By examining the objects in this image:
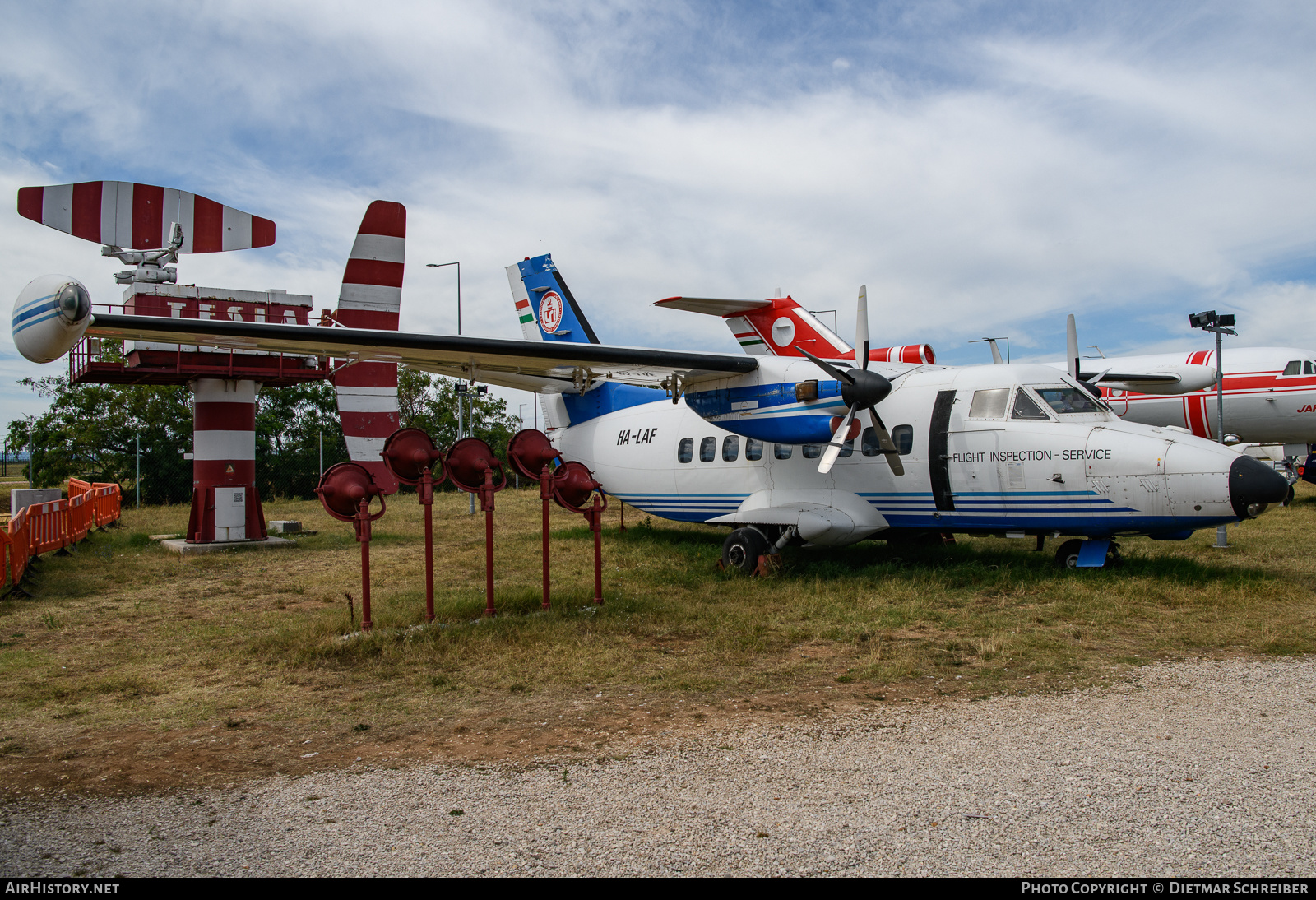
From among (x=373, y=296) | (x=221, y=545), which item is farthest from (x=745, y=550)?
(x=221, y=545)

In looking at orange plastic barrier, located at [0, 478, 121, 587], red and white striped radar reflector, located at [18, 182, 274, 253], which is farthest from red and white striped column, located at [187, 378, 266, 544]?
red and white striped radar reflector, located at [18, 182, 274, 253]

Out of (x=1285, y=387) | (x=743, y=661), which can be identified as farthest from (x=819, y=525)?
(x=1285, y=387)

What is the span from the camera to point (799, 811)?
428 cm

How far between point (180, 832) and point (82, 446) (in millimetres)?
39652

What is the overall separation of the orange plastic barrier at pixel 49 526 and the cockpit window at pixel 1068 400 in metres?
14.9

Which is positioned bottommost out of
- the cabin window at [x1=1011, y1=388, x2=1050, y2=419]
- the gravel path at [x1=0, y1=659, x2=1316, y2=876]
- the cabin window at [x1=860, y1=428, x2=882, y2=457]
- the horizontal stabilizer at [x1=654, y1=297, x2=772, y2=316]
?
the gravel path at [x1=0, y1=659, x2=1316, y2=876]

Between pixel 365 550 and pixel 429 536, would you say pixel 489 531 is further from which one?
pixel 365 550

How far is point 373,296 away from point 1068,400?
39.8 ft

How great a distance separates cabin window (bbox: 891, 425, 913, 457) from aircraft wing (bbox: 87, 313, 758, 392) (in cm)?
231

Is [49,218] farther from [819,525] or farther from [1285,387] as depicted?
[1285,387]

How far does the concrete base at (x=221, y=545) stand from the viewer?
16.4m

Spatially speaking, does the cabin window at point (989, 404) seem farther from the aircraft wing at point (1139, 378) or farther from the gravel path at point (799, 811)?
the aircraft wing at point (1139, 378)

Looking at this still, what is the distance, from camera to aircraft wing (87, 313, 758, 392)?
9.26 m

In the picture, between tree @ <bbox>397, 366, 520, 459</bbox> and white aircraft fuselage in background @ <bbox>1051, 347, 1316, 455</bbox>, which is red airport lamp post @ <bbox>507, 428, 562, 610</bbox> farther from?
tree @ <bbox>397, 366, 520, 459</bbox>
